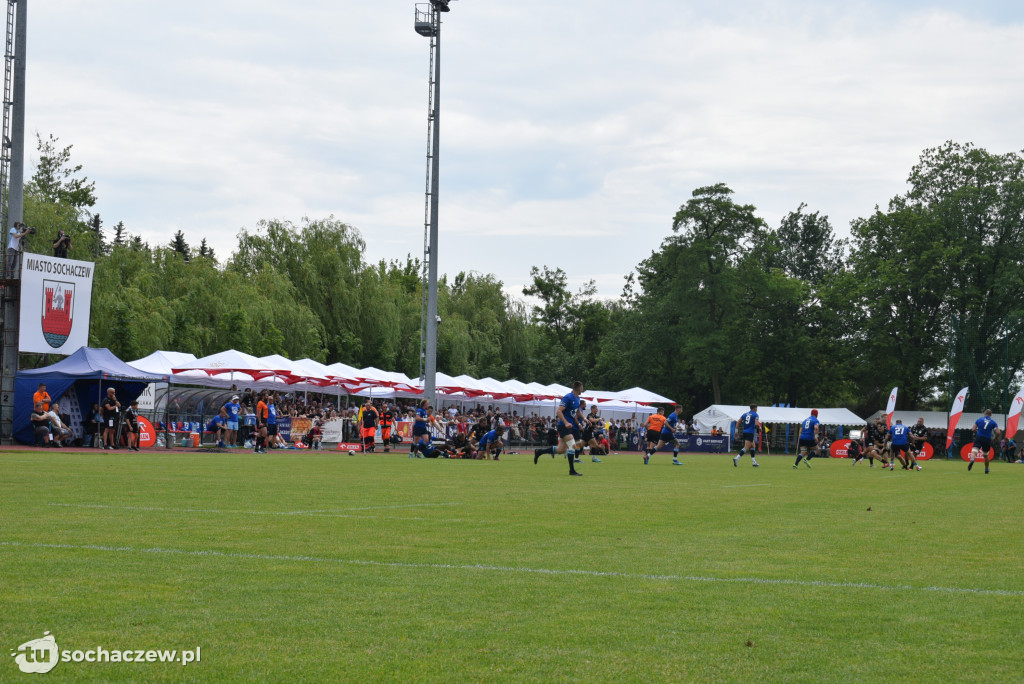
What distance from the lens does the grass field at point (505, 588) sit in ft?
17.7

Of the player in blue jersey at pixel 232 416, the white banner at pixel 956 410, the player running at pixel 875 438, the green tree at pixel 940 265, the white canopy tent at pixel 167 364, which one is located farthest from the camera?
the green tree at pixel 940 265

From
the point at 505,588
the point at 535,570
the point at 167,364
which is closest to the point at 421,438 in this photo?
the point at 167,364

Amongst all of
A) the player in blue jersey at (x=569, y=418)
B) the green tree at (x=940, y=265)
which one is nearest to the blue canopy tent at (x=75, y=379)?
the player in blue jersey at (x=569, y=418)

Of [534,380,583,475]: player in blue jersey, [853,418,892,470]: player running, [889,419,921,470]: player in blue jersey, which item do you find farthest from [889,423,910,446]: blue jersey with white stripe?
[534,380,583,475]: player in blue jersey

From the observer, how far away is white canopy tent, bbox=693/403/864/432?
61.9m

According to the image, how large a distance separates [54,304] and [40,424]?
3677 mm

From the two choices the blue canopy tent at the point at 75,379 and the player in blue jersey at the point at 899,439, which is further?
the player in blue jersey at the point at 899,439

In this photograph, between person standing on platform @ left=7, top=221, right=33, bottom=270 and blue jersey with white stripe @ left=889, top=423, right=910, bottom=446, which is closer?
person standing on platform @ left=7, top=221, right=33, bottom=270

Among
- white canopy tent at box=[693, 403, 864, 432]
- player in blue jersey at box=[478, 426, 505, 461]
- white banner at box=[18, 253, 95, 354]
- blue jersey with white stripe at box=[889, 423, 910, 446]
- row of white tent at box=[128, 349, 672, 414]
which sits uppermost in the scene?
white banner at box=[18, 253, 95, 354]

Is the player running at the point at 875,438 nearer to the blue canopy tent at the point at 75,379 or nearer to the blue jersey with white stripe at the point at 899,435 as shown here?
the blue jersey with white stripe at the point at 899,435

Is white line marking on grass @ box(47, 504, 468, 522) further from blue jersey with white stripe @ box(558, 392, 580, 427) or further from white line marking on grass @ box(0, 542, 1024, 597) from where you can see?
blue jersey with white stripe @ box(558, 392, 580, 427)

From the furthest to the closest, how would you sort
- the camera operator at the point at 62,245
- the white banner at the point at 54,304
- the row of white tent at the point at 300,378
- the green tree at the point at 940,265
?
the green tree at the point at 940,265 → the row of white tent at the point at 300,378 → the camera operator at the point at 62,245 → the white banner at the point at 54,304

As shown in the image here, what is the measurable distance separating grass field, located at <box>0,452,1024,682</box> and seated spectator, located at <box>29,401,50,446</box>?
18.5 meters

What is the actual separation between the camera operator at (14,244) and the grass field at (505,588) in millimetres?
20257
